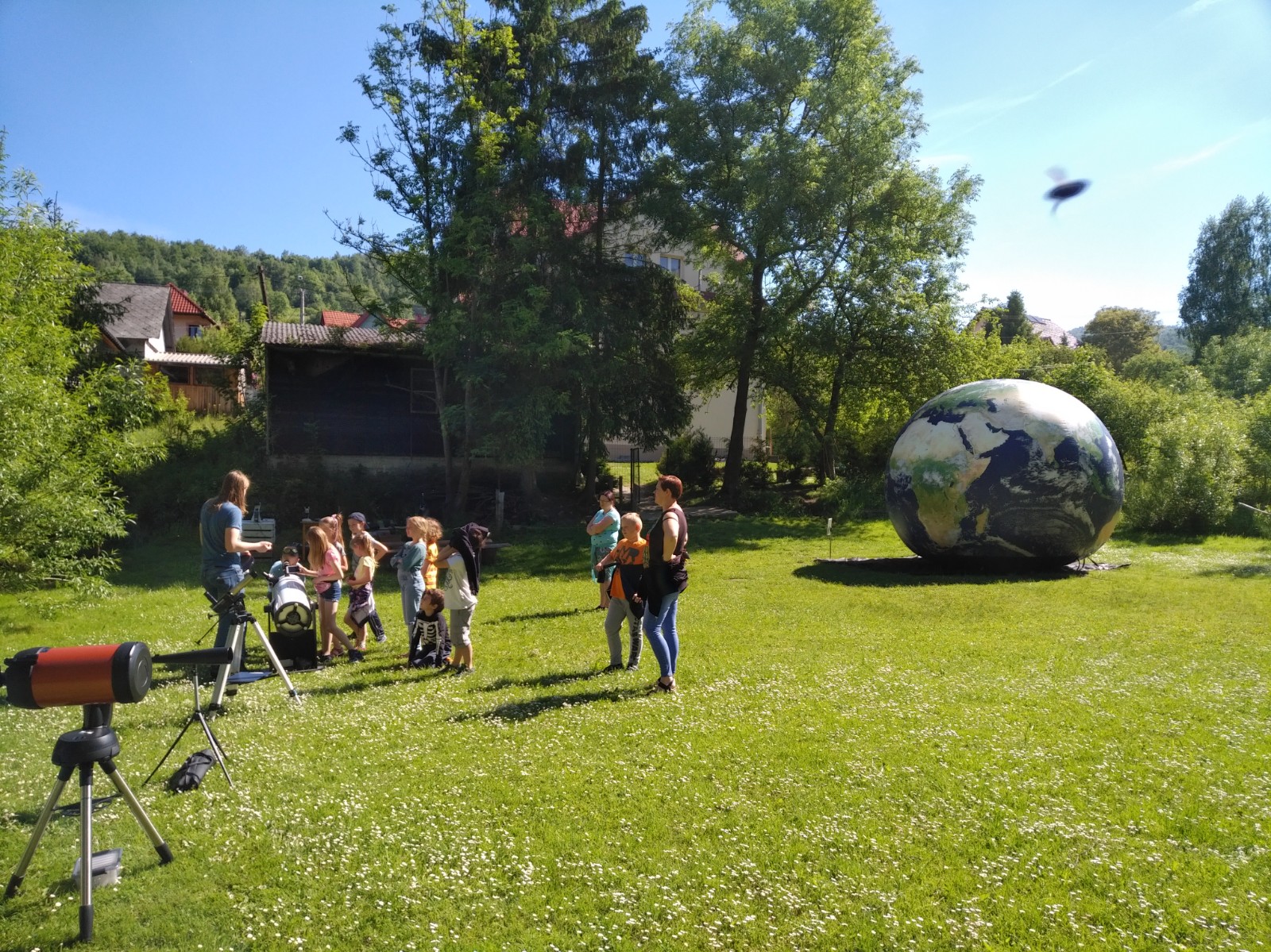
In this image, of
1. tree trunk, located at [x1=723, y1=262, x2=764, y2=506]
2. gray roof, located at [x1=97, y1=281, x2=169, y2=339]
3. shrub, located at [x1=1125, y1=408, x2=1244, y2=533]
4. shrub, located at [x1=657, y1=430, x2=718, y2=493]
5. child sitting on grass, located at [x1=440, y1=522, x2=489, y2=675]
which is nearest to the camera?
child sitting on grass, located at [x1=440, y1=522, x2=489, y2=675]

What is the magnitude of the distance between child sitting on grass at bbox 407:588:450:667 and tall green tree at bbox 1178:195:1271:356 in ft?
205

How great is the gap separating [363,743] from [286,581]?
9.50ft

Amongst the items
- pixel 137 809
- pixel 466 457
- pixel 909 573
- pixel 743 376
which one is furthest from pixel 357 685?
pixel 743 376

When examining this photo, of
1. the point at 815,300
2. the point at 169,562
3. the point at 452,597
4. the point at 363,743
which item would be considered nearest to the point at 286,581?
the point at 452,597

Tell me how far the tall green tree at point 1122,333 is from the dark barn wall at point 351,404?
207ft

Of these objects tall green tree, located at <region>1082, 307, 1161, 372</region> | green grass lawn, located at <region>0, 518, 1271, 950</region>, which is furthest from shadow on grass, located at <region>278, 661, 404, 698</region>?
tall green tree, located at <region>1082, 307, 1161, 372</region>

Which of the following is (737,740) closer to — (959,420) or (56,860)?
(56,860)

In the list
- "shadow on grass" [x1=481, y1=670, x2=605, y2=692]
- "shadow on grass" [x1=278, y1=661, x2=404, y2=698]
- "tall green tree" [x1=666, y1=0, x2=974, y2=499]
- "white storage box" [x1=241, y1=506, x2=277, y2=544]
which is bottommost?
"shadow on grass" [x1=278, y1=661, x2=404, y2=698]

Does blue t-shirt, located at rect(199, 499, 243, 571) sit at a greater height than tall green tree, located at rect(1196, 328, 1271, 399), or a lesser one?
lesser

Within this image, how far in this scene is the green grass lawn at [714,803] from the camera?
4332 mm

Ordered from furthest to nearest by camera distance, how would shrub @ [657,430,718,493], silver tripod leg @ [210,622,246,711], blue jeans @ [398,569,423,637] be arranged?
shrub @ [657,430,718,493] → blue jeans @ [398,569,423,637] → silver tripod leg @ [210,622,246,711]

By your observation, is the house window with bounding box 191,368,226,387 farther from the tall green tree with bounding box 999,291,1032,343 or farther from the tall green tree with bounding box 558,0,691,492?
the tall green tree with bounding box 999,291,1032,343

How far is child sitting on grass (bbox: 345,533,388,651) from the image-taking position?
1024 cm

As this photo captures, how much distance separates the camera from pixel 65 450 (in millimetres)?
12773
